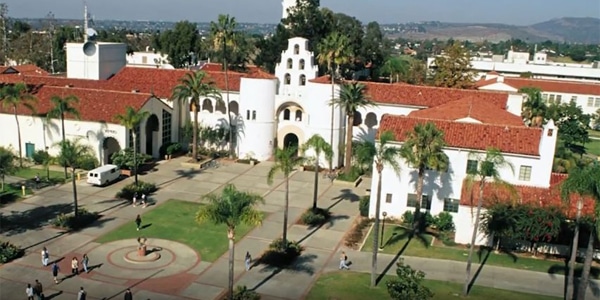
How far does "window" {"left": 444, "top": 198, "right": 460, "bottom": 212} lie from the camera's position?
41.8 m

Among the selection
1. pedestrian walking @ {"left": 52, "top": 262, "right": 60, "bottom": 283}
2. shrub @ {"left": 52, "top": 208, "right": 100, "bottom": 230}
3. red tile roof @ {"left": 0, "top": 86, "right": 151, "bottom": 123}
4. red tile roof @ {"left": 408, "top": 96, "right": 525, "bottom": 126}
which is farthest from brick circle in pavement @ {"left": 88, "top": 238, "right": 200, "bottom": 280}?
red tile roof @ {"left": 408, "top": 96, "right": 525, "bottom": 126}

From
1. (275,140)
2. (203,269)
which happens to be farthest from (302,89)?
(203,269)

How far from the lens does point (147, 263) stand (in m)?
34.5

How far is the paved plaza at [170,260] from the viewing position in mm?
31359

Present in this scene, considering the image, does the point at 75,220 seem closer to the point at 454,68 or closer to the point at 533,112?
the point at 533,112

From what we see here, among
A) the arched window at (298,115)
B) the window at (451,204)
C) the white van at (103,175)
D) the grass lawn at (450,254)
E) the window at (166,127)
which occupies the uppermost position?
Answer: the arched window at (298,115)

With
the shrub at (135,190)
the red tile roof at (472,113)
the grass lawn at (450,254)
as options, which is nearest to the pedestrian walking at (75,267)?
the shrub at (135,190)

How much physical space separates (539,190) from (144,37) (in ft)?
471

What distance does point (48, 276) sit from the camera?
3219 cm

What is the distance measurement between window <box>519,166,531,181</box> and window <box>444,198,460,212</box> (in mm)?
4532

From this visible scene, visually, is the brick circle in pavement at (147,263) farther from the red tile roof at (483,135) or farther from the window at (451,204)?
the window at (451,204)

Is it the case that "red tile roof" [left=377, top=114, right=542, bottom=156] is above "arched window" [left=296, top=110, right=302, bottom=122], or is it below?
above

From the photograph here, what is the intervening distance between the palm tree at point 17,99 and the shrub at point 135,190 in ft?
35.2

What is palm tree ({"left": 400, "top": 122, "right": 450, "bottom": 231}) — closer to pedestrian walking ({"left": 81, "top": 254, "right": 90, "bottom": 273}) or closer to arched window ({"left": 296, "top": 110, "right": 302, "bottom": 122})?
pedestrian walking ({"left": 81, "top": 254, "right": 90, "bottom": 273})
